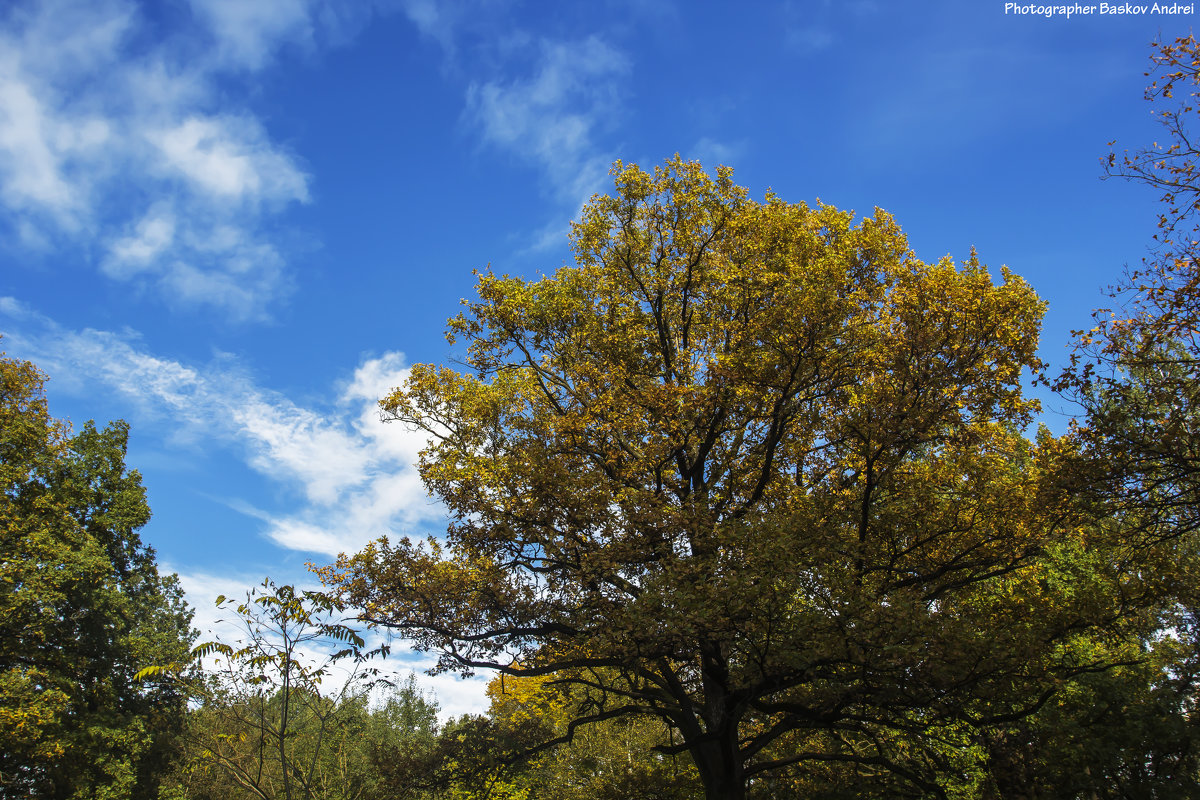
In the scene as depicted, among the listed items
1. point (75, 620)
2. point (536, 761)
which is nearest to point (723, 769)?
point (536, 761)

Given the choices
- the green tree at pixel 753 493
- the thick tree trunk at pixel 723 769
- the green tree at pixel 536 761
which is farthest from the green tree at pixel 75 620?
the thick tree trunk at pixel 723 769

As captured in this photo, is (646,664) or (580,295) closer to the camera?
(646,664)

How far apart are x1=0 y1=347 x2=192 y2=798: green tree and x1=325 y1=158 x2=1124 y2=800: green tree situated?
16638 millimetres

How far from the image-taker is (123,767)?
25578 millimetres

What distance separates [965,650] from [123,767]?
29.2 metres

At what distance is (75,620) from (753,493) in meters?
26.7

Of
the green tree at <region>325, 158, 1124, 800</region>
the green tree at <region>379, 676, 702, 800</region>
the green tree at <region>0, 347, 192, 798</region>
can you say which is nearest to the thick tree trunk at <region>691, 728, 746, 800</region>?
the green tree at <region>325, 158, 1124, 800</region>

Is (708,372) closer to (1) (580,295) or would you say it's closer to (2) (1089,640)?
(1) (580,295)

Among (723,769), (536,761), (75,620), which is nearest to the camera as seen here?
(723,769)

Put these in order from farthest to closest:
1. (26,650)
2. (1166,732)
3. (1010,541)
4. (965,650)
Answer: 1. (26,650)
2. (1010,541)
3. (1166,732)
4. (965,650)

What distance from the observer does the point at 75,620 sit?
26.4 m

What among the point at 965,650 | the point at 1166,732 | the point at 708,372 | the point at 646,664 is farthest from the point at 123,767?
the point at 1166,732

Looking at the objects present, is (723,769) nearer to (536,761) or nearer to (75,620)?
(536,761)

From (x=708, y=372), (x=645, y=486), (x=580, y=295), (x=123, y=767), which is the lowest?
(x=123, y=767)
